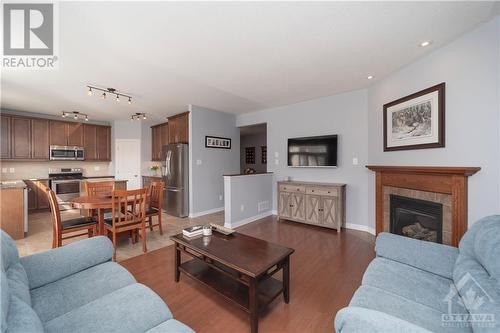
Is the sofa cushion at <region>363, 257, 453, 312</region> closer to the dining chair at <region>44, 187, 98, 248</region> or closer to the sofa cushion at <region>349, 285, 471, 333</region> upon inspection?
the sofa cushion at <region>349, 285, 471, 333</region>

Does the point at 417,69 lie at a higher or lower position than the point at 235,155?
higher

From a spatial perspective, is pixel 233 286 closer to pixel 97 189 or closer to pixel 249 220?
pixel 249 220

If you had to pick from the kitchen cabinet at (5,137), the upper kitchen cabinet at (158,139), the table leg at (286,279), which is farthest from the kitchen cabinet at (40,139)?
the table leg at (286,279)

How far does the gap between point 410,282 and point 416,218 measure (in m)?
1.66

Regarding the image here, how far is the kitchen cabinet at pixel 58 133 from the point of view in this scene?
5.36 m

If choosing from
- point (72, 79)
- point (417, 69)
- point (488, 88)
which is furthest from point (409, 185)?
point (72, 79)

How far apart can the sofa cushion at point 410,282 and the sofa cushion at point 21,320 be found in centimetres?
169

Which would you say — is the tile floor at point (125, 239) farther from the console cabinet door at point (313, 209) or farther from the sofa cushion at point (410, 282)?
the sofa cushion at point (410, 282)

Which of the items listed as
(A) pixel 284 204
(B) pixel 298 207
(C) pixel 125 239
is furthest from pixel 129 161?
(B) pixel 298 207

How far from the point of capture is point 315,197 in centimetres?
392

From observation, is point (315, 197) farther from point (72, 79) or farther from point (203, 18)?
point (72, 79)

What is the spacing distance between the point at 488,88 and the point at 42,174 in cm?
842

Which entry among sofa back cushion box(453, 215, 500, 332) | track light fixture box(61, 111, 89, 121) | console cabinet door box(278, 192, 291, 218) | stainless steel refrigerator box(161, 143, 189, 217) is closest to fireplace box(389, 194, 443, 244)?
sofa back cushion box(453, 215, 500, 332)

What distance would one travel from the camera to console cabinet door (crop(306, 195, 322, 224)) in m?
3.86
